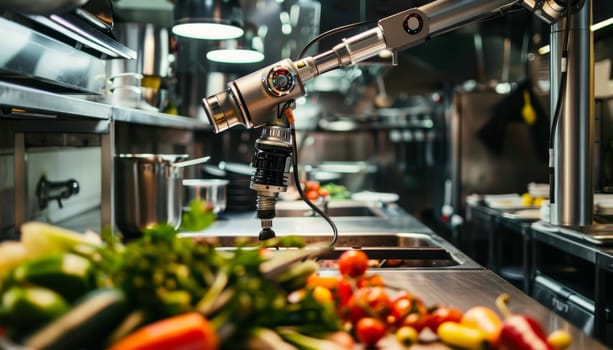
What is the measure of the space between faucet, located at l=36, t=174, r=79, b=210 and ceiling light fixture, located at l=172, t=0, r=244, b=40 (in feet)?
2.87

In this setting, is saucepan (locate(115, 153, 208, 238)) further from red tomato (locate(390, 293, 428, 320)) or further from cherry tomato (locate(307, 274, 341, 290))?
red tomato (locate(390, 293, 428, 320))

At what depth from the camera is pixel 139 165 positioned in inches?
77.7

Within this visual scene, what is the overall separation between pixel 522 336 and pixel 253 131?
337 centimetres

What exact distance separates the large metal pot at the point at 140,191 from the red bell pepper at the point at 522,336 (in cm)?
134

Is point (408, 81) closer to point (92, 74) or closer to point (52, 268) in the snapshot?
point (92, 74)

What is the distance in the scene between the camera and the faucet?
224 centimetres

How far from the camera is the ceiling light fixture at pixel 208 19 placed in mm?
2533

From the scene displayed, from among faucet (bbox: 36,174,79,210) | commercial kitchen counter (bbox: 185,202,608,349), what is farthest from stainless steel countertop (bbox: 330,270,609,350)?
faucet (bbox: 36,174,79,210)

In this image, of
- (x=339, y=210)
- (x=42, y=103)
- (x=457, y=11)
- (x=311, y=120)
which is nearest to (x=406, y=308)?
(x=457, y=11)

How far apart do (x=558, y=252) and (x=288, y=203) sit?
184 centimetres

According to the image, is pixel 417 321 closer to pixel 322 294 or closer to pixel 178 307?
pixel 322 294

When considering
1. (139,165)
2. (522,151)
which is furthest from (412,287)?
(522,151)

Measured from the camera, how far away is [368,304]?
1.10 meters

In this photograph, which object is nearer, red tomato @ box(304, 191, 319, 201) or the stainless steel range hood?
the stainless steel range hood
